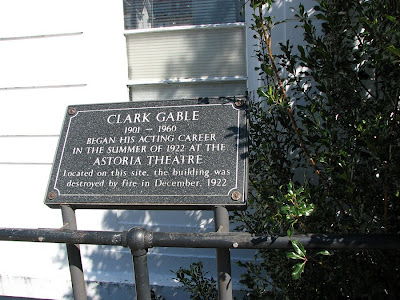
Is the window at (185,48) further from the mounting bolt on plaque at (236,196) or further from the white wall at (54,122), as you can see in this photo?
the mounting bolt on plaque at (236,196)

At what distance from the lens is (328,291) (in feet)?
8.02

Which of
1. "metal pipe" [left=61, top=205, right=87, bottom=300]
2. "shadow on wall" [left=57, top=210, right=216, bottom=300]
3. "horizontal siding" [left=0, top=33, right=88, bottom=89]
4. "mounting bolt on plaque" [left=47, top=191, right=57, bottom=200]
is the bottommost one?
"shadow on wall" [left=57, top=210, right=216, bottom=300]

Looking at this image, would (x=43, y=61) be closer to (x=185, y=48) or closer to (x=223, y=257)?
(x=185, y=48)

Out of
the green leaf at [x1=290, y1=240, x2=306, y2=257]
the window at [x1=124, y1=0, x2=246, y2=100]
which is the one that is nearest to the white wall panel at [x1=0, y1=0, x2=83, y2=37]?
the window at [x1=124, y1=0, x2=246, y2=100]

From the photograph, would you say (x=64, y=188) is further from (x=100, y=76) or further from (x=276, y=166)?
(x=100, y=76)

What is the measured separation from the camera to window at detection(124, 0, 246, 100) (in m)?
3.39

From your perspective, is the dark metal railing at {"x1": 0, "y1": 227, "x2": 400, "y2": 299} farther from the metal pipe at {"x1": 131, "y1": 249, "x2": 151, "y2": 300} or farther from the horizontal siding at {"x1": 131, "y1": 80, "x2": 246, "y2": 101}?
the horizontal siding at {"x1": 131, "y1": 80, "x2": 246, "y2": 101}

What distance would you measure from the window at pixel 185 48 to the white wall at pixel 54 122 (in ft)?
0.44

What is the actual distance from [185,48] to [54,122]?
1300 millimetres

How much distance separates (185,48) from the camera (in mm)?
3484

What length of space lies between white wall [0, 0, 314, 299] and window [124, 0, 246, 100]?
0.13 m

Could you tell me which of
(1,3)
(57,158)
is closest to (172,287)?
(57,158)

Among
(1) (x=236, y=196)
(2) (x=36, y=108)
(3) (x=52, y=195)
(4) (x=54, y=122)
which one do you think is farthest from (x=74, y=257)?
(2) (x=36, y=108)

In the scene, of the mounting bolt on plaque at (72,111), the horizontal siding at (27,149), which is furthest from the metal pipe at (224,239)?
the horizontal siding at (27,149)
